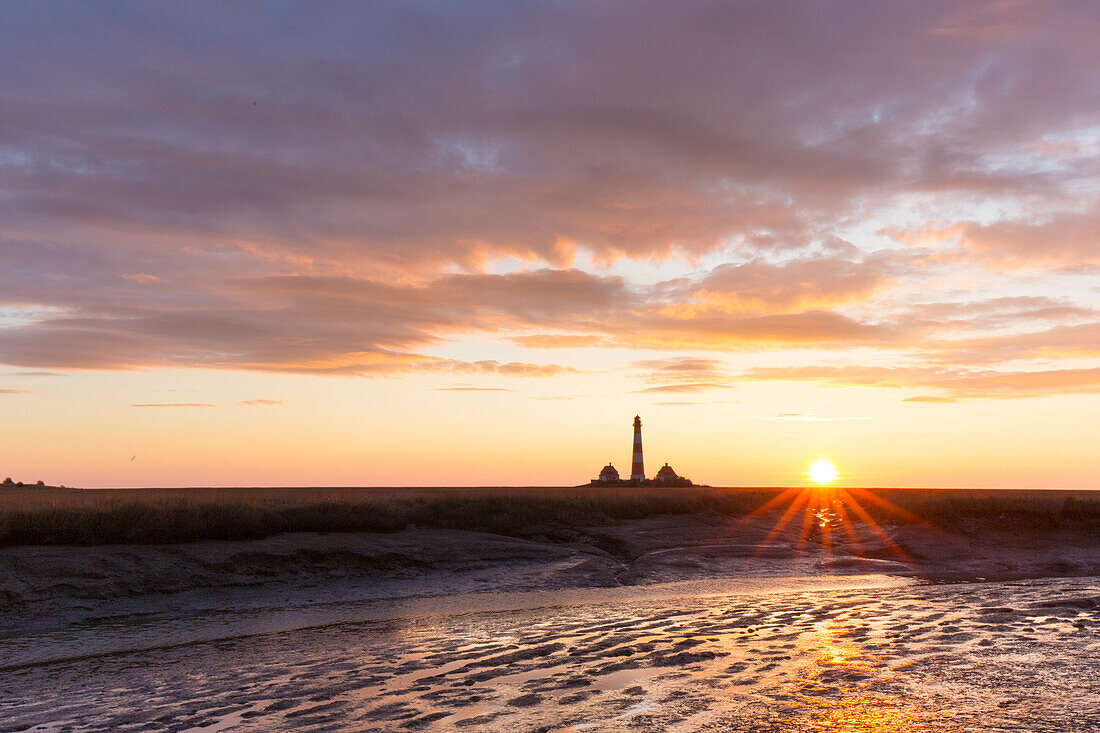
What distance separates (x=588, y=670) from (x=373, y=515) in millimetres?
15051

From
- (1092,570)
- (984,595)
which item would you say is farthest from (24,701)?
(1092,570)

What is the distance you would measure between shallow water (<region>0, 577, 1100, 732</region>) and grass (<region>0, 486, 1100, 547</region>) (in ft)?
20.4

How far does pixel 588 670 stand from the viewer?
8773 mm

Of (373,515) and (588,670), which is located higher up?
(373,515)

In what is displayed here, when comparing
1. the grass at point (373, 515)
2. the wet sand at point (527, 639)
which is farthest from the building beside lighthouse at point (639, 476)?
the wet sand at point (527, 639)

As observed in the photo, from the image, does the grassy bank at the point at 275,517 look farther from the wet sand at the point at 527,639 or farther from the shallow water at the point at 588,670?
the shallow water at the point at 588,670

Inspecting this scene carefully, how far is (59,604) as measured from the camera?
13688 mm

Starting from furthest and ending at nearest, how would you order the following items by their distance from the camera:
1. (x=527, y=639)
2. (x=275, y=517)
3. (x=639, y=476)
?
(x=639, y=476) < (x=275, y=517) < (x=527, y=639)

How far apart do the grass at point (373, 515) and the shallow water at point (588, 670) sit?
6.21m

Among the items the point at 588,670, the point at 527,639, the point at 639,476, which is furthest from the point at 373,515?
the point at 639,476

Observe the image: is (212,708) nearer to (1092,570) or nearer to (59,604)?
(59,604)

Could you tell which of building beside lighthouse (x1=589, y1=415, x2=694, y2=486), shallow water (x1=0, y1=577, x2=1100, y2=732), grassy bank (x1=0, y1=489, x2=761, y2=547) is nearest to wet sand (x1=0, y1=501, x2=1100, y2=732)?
shallow water (x1=0, y1=577, x2=1100, y2=732)

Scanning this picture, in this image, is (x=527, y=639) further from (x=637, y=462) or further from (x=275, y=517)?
(x=637, y=462)

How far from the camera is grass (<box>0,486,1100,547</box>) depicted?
18.1m
